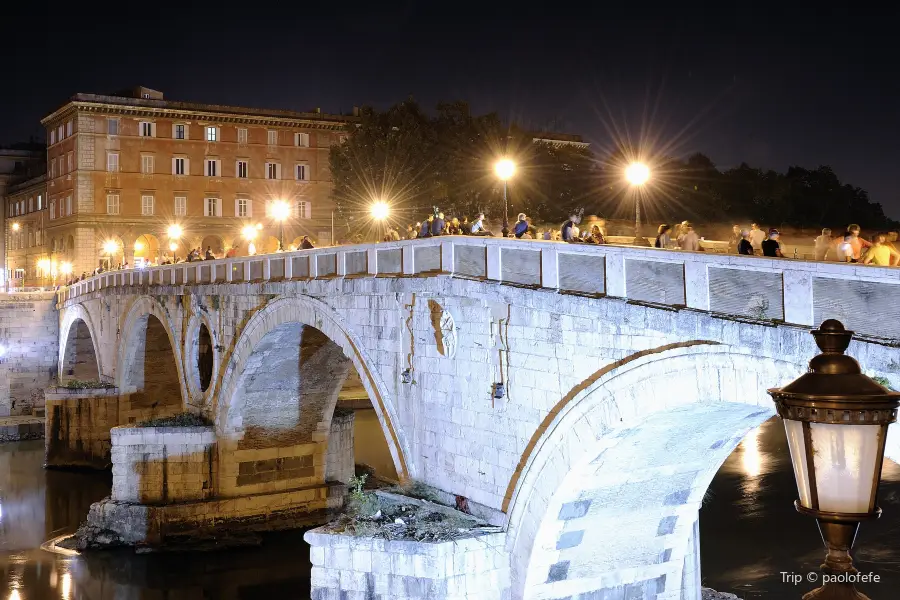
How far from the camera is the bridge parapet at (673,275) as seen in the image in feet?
23.8

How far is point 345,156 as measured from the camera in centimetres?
4575

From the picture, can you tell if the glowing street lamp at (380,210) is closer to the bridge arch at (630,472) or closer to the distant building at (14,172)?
the bridge arch at (630,472)

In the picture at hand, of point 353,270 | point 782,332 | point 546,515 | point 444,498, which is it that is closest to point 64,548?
point 353,270

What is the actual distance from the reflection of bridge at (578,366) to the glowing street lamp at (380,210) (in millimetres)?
17232

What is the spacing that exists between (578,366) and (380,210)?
89.0 feet

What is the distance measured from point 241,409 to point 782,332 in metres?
17.7

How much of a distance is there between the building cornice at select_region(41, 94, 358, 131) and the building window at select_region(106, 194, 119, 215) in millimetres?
4783

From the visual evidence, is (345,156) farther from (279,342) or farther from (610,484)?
(610,484)

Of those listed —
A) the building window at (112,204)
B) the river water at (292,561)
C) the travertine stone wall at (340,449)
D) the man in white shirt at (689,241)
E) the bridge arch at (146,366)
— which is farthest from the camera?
the building window at (112,204)

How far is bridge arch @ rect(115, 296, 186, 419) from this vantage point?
107ft

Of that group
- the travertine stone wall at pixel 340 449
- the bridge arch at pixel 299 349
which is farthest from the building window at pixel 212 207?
the travertine stone wall at pixel 340 449

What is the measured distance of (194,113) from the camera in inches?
2108

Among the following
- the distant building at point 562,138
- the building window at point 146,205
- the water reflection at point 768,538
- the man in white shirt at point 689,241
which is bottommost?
the water reflection at point 768,538

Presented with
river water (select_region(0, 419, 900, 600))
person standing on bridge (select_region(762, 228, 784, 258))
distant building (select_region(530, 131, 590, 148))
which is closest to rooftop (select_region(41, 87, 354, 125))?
distant building (select_region(530, 131, 590, 148))
